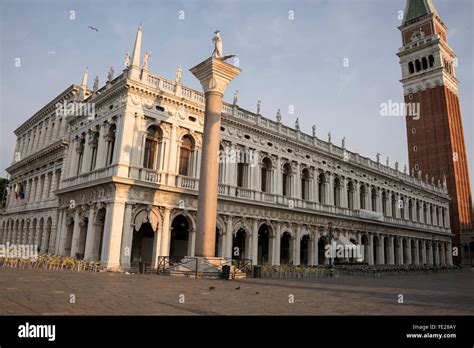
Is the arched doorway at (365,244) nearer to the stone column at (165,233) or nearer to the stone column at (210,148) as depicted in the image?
the stone column at (165,233)

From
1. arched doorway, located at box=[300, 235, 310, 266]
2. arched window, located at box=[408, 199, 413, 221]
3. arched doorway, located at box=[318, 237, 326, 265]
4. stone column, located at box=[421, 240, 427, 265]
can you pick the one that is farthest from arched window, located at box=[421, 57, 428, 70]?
arched doorway, located at box=[300, 235, 310, 266]

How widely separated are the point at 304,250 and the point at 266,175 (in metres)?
9.35

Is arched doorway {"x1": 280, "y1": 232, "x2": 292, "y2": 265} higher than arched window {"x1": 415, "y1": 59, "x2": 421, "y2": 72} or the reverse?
the reverse

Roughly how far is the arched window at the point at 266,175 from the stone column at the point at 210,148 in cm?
1184

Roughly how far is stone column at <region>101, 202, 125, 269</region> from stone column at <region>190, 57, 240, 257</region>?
5.45 metres

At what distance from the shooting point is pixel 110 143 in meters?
24.0

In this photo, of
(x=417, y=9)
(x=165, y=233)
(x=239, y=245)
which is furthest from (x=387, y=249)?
(x=417, y=9)

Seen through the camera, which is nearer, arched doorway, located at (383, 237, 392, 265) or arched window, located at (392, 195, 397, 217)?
arched doorway, located at (383, 237, 392, 265)

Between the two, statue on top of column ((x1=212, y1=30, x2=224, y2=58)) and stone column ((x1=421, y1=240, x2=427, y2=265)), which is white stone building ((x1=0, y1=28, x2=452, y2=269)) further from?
stone column ((x1=421, y1=240, x2=427, y2=265))

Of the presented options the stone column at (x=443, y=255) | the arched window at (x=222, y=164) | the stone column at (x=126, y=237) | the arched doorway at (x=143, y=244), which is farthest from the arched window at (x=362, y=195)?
the stone column at (x=126, y=237)

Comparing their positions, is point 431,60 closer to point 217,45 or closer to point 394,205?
point 394,205

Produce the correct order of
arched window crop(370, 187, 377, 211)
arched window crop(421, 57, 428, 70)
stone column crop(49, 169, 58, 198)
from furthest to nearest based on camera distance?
arched window crop(421, 57, 428, 70)
arched window crop(370, 187, 377, 211)
stone column crop(49, 169, 58, 198)

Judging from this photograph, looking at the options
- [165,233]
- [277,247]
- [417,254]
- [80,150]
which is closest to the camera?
[165,233]

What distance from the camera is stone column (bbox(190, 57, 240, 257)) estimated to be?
1798 centimetres
